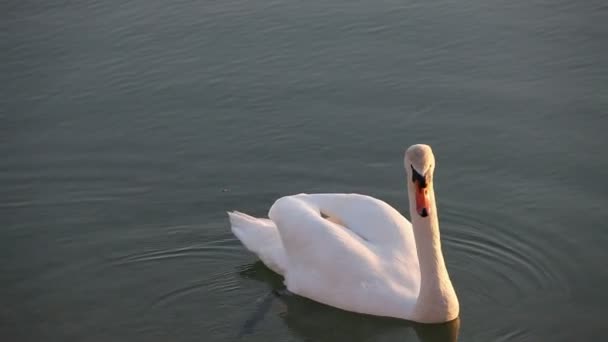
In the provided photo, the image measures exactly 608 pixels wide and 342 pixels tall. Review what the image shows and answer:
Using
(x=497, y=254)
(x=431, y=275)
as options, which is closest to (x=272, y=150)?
(x=497, y=254)

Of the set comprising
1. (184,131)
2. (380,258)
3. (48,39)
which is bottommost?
(380,258)

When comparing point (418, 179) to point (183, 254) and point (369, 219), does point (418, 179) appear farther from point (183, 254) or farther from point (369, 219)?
point (183, 254)

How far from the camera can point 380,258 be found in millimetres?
10250

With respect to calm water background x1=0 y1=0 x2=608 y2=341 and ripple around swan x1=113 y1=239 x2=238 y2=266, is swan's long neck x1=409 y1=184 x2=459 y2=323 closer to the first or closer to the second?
calm water background x1=0 y1=0 x2=608 y2=341

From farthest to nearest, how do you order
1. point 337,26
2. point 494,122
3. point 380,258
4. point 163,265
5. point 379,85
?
1. point 337,26
2. point 379,85
3. point 494,122
4. point 163,265
5. point 380,258

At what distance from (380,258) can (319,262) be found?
1.76 ft

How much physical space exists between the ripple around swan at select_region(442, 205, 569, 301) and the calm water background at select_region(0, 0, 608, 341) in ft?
0.06

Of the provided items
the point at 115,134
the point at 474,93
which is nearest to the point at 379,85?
the point at 474,93

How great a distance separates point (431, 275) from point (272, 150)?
376 cm

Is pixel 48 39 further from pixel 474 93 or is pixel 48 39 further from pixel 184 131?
pixel 474 93

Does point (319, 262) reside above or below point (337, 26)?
below

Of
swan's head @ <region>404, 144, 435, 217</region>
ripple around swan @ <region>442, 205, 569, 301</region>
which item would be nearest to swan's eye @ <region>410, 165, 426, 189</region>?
swan's head @ <region>404, 144, 435, 217</region>

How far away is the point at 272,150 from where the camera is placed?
42.7ft

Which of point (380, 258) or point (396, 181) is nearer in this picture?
point (380, 258)
